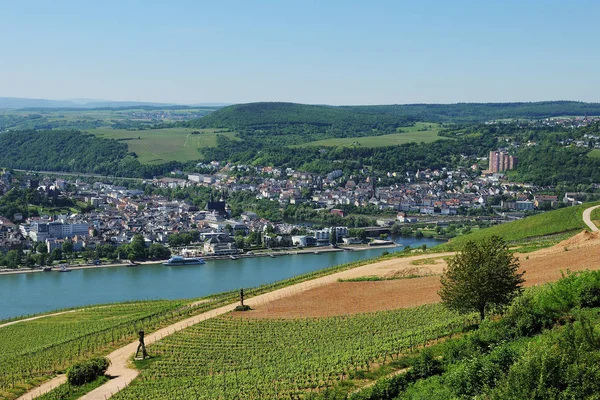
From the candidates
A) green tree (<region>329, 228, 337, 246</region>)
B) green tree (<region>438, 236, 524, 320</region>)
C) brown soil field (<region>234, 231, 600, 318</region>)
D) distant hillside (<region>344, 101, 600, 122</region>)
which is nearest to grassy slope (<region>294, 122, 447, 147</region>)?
distant hillside (<region>344, 101, 600, 122</region>)

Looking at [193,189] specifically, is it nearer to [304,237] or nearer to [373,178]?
[373,178]

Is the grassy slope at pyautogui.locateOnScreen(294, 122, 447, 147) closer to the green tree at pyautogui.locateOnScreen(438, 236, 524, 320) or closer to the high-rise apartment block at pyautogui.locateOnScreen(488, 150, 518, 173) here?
the high-rise apartment block at pyautogui.locateOnScreen(488, 150, 518, 173)

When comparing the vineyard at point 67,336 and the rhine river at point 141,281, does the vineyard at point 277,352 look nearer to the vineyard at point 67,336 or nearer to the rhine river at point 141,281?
the vineyard at point 67,336

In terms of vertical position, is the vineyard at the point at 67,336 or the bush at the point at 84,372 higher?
the bush at the point at 84,372

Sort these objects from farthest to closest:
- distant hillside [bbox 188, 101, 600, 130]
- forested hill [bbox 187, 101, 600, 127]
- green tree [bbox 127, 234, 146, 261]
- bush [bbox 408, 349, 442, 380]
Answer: distant hillside [bbox 188, 101, 600, 130]
forested hill [bbox 187, 101, 600, 127]
green tree [bbox 127, 234, 146, 261]
bush [bbox 408, 349, 442, 380]

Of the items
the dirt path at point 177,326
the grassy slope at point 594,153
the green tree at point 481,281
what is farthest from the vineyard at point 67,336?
the grassy slope at point 594,153

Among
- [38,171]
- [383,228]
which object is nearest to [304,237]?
[383,228]
